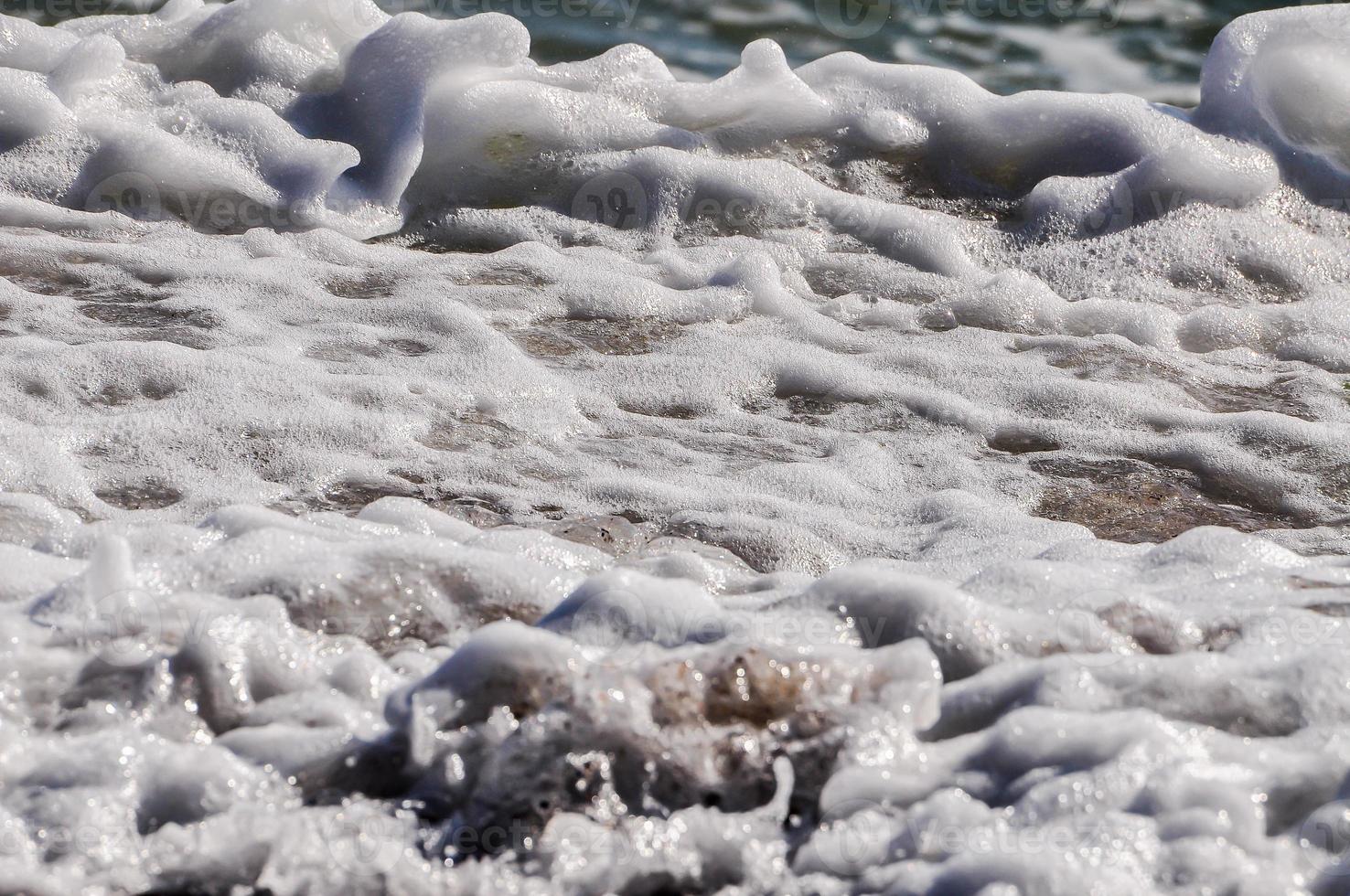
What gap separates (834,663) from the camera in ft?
5.82

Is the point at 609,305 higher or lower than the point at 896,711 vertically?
lower

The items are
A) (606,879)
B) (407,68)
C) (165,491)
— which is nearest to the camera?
(606,879)

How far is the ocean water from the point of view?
161 cm

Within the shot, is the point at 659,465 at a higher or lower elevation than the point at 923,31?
lower

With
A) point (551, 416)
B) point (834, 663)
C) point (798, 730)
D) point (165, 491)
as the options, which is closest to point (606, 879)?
point (798, 730)

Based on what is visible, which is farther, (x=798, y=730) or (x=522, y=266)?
(x=522, y=266)

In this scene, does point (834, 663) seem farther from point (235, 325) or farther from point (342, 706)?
point (235, 325)

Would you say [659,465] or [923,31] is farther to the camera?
[923,31]

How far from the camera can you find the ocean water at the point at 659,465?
161 centimetres

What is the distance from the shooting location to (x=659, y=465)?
2.95 metres

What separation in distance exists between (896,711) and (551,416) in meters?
1.56

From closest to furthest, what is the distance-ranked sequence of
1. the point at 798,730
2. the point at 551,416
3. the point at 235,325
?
the point at 798,730 → the point at 551,416 → the point at 235,325

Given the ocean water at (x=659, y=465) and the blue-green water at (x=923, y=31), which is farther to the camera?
the blue-green water at (x=923, y=31)

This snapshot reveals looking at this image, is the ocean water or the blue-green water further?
the blue-green water
